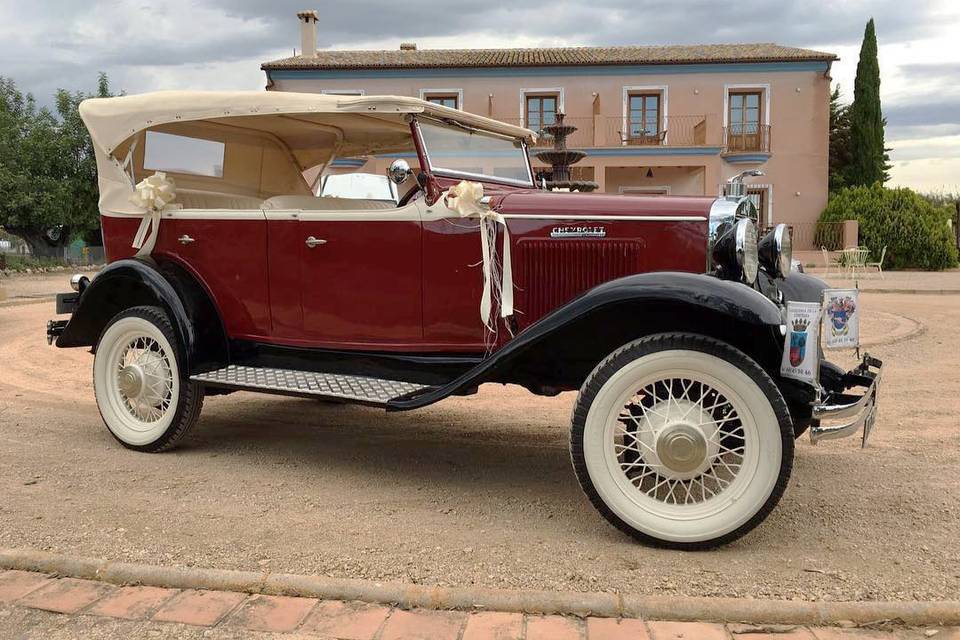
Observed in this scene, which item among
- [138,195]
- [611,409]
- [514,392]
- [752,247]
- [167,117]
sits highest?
[167,117]

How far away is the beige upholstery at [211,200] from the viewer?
14.5 ft

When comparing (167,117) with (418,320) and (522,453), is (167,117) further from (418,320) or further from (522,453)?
(522,453)

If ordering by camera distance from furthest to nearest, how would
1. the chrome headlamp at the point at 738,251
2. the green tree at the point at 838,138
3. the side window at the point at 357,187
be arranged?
1. the green tree at the point at 838,138
2. the side window at the point at 357,187
3. the chrome headlamp at the point at 738,251

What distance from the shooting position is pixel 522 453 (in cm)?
412

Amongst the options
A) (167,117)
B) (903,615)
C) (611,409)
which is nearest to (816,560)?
(903,615)

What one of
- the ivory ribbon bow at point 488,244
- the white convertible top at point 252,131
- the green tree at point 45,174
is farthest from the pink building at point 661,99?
the ivory ribbon bow at point 488,244

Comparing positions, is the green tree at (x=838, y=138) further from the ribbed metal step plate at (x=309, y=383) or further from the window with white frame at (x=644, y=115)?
the ribbed metal step plate at (x=309, y=383)

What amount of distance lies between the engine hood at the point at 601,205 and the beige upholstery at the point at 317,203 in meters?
0.74

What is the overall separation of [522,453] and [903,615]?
7.15 feet

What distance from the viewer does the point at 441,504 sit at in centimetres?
328

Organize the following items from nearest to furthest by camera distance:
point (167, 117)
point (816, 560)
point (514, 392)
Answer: point (816, 560) < point (167, 117) < point (514, 392)

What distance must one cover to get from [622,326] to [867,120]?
30.2 m

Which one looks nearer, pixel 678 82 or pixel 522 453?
pixel 522 453

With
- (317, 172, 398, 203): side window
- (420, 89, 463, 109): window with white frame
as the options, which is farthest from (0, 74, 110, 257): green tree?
(317, 172, 398, 203): side window
